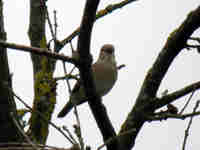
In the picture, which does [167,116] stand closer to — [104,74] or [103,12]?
[103,12]

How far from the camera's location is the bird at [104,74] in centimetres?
581

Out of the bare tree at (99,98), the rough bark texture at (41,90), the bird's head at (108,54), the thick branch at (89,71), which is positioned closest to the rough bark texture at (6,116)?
the bare tree at (99,98)

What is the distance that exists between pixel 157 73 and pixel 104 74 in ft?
8.57

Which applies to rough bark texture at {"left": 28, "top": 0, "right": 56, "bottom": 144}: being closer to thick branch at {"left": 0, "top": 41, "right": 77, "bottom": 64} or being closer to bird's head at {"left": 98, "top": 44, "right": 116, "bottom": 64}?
thick branch at {"left": 0, "top": 41, "right": 77, "bottom": 64}

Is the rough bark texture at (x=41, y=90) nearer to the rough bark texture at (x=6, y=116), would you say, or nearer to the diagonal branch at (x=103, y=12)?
the diagonal branch at (x=103, y=12)

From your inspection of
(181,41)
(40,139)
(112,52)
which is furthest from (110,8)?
(112,52)

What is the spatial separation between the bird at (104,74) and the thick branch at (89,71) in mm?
2736

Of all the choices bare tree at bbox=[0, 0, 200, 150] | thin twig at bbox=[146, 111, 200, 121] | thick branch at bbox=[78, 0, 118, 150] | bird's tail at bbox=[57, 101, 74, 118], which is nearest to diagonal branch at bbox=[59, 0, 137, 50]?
bare tree at bbox=[0, 0, 200, 150]

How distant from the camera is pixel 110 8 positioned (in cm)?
400

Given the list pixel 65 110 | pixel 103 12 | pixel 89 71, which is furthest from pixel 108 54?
pixel 89 71

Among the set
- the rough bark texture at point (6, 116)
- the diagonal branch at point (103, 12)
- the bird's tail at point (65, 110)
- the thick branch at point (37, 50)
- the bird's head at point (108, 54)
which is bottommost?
the bird's tail at point (65, 110)

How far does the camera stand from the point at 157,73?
3248 mm

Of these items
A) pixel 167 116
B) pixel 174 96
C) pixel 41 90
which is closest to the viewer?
pixel 167 116

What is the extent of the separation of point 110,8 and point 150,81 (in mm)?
1033
